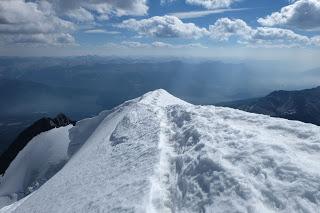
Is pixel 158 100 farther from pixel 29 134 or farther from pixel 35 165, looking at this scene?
pixel 29 134

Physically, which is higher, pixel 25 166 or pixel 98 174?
pixel 98 174

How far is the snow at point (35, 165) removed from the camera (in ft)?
159

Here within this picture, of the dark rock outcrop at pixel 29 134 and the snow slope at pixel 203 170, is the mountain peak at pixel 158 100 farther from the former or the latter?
the dark rock outcrop at pixel 29 134

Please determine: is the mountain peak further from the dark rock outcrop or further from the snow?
the dark rock outcrop

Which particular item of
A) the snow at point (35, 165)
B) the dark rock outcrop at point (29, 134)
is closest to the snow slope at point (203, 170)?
the snow at point (35, 165)

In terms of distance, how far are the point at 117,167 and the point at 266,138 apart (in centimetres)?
899

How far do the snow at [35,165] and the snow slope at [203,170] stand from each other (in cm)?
2389

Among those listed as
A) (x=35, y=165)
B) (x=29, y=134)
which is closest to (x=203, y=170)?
(x=35, y=165)

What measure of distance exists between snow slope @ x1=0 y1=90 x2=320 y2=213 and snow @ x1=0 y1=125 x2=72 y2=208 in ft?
78.4

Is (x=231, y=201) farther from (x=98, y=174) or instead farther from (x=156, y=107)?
(x=156, y=107)

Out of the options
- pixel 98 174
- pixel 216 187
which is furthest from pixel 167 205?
pixel 98 174

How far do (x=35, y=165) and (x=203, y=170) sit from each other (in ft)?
146

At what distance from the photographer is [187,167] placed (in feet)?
53.9

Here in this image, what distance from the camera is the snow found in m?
48.6
